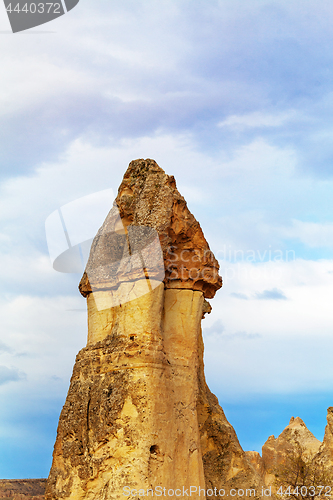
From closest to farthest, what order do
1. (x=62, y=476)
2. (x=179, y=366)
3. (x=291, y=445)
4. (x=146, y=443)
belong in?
(x=146, y=443) → (x=62, y=476) → (x=179, y=366) → (x=291, y=445)

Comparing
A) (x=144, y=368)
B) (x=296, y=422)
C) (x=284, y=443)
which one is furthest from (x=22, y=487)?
(x=144, y=368)

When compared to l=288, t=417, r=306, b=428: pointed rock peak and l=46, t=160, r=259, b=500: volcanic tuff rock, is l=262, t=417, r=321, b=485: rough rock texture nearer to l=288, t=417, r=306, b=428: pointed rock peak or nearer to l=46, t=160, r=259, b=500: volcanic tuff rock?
l=288, t=417, r=306, b=428: pointed rock peak

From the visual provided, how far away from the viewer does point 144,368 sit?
11734 millimetres

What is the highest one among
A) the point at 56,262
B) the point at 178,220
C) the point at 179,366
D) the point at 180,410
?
the point at 178,220

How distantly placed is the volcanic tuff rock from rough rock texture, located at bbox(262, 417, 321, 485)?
2109cm

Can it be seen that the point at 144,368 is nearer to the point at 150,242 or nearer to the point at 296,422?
the point at 150,242

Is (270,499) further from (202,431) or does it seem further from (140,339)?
(140,339)

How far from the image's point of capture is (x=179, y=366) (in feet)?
42.8

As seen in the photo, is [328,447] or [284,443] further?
[284,443]

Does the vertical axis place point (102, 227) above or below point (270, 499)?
above

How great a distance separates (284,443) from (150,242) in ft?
87.4

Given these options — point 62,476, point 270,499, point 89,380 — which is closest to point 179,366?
point 89,380

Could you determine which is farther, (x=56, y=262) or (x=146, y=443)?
(x=56, y=262)

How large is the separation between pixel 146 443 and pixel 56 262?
5.33 metres
